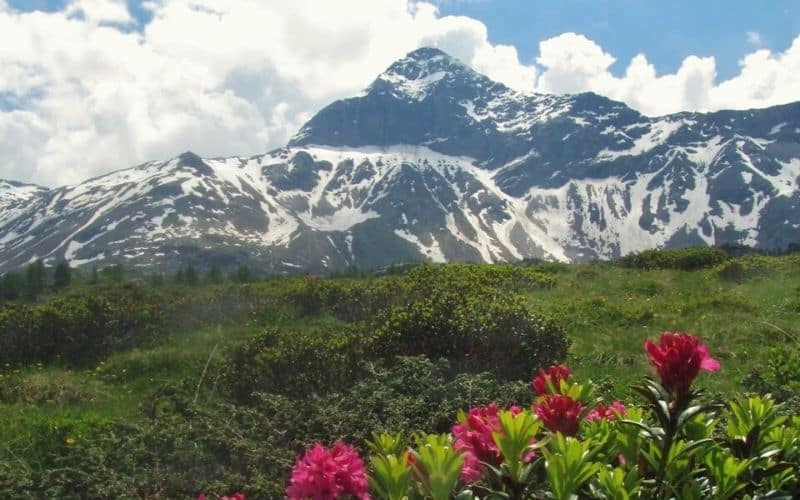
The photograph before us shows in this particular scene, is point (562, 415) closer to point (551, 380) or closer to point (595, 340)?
point (551, 380)

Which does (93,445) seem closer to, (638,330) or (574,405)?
(574,405)

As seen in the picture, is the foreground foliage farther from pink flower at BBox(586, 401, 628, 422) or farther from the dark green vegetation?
the dark green vegetation

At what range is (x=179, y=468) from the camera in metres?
6.45

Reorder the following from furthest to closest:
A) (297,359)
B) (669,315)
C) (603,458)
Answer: (669,315), (297,359), (603,458)

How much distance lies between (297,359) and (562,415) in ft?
20.7

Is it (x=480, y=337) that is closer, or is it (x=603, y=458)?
(x=603, y=458)

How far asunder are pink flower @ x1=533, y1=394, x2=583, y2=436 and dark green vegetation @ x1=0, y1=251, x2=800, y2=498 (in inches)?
138

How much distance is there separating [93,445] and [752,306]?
11677mm

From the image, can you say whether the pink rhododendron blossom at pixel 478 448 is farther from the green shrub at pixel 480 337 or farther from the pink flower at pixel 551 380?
the green shrub at pixel 480 337

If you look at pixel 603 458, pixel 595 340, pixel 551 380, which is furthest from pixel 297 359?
pixel 603 458

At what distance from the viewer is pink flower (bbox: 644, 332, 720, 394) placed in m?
2.42

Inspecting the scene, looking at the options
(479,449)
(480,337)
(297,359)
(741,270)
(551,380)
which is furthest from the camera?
(741,270)

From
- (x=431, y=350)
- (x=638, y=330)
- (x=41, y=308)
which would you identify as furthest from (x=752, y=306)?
(x=41, y=308)

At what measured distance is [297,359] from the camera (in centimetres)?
881
